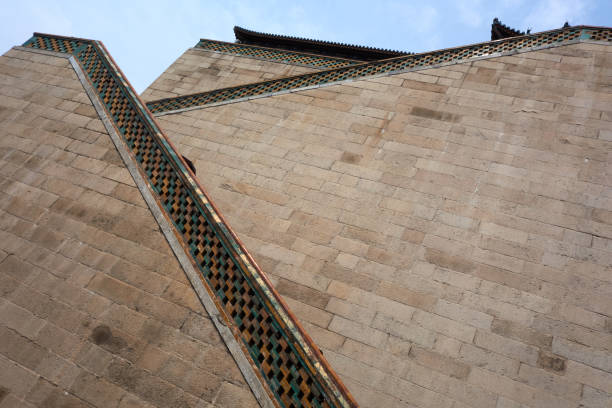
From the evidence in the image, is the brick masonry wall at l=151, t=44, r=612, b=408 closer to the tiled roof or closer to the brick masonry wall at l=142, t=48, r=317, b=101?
the brick masonry wall at l=142, t=48, r=317, b=101

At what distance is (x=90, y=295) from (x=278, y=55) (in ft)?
35.8

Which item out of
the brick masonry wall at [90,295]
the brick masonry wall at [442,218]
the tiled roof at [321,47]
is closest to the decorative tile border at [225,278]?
the brick masonry wall at [90,295]

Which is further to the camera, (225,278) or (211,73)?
(211,73)

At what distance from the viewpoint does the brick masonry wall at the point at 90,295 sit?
4.23m

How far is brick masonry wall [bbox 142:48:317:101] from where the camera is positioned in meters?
12.9

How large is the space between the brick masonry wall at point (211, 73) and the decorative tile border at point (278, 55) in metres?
0.24

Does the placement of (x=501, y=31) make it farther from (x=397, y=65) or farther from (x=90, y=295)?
(x=90, y=295)

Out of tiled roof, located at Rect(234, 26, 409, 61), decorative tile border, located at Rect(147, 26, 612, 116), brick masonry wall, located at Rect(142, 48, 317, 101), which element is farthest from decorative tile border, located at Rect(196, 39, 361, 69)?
decorative tile border, located at Rect(147, 26, 612, 116)

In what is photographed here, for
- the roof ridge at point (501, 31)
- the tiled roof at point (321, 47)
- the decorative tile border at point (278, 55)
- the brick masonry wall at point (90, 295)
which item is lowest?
the brick masonry wall at point (90, 295)

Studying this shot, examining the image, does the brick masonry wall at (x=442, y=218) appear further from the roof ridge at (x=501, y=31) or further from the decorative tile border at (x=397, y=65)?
the roof ridge at (x=501, y=31)

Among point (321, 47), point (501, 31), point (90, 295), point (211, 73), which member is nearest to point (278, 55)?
point (211, 73)

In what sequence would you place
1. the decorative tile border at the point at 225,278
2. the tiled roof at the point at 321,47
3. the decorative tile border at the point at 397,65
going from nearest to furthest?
the decorative tile border at the point at 225,278
the decorative tile border at the point at 397,65
the tiled roof at the point at 321,47

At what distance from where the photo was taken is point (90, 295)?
4.93 meters

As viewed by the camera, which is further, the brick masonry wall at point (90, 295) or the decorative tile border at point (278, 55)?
→ the decorative tile border at point (278, 55)
